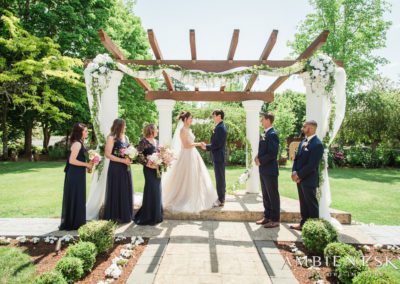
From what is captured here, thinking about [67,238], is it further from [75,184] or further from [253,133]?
[253,133]

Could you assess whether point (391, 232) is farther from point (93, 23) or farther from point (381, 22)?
point (381, 22)

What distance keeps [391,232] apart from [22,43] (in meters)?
18.2

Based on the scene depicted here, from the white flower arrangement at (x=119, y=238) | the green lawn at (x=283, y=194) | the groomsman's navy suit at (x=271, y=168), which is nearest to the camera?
the white flower arrangement at (x=119, y=238)

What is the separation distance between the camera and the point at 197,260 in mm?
4305

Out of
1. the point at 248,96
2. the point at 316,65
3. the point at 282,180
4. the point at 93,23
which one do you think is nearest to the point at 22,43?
the point at 93,23

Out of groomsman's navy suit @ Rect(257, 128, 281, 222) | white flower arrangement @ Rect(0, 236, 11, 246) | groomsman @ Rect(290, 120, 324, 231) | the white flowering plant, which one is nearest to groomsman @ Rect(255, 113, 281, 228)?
groomsman's navy suit @ Rect(257, 128, 281, 222)

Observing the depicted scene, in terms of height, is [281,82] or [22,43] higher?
[22,43]

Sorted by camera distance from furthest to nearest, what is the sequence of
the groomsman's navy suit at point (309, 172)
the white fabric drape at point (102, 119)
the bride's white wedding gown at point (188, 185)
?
the bride's white wedding gown at point (188, 185), the white fabric drape at point (102, 119), the groomsman's navy suit at point (309, 172)

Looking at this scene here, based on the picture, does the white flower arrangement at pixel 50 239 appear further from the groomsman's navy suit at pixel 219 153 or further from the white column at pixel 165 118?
the white column at pixel 165 118

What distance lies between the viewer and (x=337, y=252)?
3.98m

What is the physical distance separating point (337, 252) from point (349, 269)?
44 cm

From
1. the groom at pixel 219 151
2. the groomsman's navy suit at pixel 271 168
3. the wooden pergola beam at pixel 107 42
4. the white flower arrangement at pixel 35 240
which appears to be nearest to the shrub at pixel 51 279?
the white flower arrangement at pixel 35 240

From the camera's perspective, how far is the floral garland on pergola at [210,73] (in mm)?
5941

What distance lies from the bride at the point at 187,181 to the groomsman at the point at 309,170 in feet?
6.95
